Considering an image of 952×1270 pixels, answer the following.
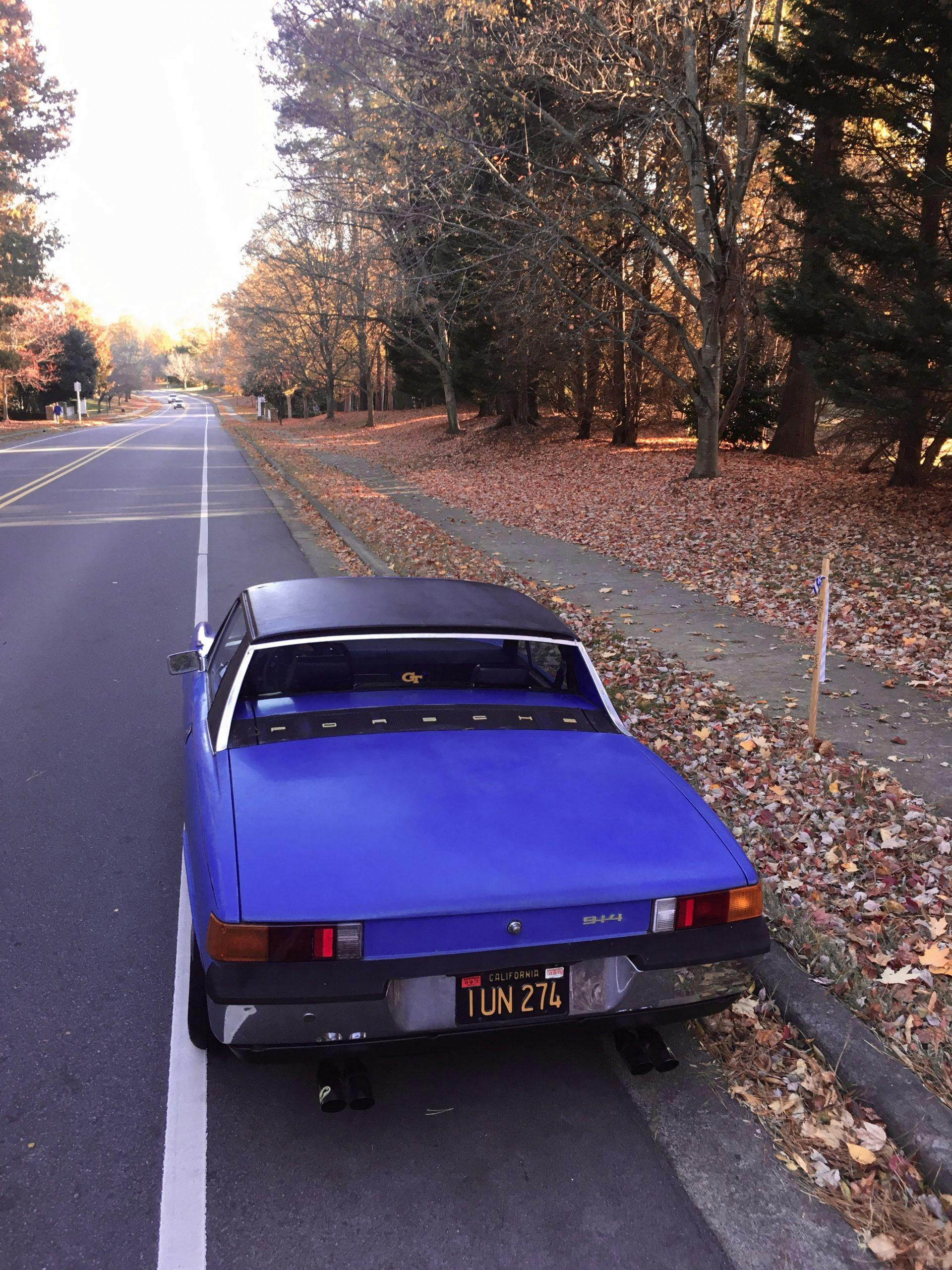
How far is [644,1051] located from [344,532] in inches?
489

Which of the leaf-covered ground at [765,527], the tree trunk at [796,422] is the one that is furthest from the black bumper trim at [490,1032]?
the tree trunk at [796,422]

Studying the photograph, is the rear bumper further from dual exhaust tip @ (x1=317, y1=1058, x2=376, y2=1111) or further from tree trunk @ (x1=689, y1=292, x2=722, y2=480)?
tree trunk @ (x1=689, y1=292, x2=722, y2=480)

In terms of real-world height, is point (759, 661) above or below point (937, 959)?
above

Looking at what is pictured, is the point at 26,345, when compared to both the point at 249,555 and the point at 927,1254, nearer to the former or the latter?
the point at 249,555

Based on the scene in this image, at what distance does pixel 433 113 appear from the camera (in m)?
14.9

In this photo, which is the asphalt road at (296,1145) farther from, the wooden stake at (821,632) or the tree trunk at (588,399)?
the tree trunk at (588,399)

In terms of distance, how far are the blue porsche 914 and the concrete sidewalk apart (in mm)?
2625

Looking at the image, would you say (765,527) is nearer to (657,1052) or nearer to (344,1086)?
(657,1052)

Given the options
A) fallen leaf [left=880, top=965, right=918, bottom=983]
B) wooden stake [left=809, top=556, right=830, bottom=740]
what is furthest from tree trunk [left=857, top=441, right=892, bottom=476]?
fallen leaf [left=880, top=965, right=918, bottom=983]

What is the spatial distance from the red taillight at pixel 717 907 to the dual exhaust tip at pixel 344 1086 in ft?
3.32

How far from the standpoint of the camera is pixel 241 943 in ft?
8.46

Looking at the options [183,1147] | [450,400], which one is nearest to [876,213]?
[183,1147]

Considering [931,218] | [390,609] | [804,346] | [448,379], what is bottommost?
[390,609]

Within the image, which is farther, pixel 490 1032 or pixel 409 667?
pixel 409 667
